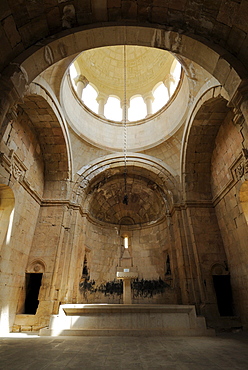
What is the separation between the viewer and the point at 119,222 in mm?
12312

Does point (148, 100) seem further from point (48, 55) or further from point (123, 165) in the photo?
point (48, 55)

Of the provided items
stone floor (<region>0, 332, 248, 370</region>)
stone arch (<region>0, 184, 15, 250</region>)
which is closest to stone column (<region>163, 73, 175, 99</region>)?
stone arch (<region>0, 184, 15, 250</region>)

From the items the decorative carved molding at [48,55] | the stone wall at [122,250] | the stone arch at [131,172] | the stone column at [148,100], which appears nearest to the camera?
the decorative carved molding at [48,55]

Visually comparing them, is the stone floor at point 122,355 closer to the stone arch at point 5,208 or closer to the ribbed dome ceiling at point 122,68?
the stone arch at point 5,208

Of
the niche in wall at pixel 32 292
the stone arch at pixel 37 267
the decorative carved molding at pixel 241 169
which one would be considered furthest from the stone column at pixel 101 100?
the niche in wall at pixel 32 292

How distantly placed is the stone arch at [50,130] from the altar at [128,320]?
555 centimetres

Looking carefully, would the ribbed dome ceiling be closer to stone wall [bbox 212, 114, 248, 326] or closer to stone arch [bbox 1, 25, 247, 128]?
stone wall [bbox 212, 114, 248, 326]

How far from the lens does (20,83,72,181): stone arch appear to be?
6.94 meters

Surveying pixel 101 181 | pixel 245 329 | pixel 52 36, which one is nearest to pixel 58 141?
pixel 101 181

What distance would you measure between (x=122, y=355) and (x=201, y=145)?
778cm

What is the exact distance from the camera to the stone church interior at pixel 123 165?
13.8 ft

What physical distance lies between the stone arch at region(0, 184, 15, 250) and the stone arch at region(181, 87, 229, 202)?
22.9 ft

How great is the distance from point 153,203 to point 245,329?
674cm

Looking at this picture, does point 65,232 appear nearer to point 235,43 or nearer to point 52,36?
point 52,36
